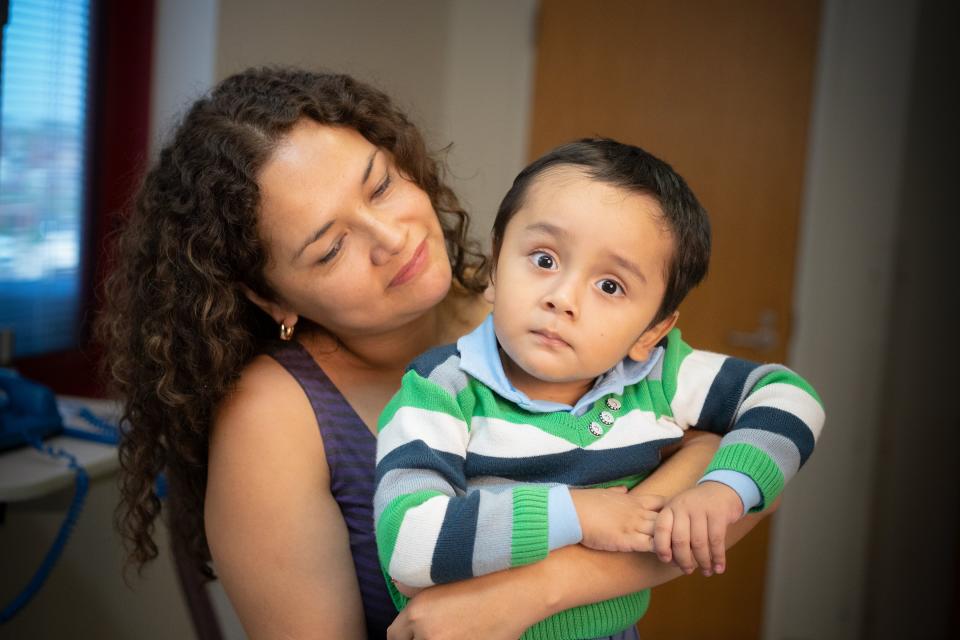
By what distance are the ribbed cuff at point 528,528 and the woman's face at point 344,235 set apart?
45cm

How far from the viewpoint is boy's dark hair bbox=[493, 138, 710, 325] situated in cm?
103

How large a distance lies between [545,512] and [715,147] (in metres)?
2.50

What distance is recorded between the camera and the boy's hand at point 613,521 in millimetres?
943

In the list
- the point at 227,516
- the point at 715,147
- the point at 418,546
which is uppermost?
the point at 715,147

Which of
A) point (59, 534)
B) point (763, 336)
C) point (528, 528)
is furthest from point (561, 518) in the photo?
point (763, 336)

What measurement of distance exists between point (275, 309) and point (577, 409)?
0.55 meters

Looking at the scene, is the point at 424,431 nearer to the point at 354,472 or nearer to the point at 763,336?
the point at 354,472

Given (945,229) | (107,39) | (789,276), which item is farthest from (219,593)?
(945,229)

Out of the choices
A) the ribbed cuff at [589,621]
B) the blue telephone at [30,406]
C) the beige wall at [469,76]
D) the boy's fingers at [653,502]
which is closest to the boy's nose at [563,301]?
the boy's fingers at [653,502]

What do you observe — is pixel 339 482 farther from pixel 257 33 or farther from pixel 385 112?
pixel 257 33

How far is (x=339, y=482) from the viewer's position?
125cm

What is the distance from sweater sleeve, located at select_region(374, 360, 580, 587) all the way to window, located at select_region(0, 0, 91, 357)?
5.39 feet

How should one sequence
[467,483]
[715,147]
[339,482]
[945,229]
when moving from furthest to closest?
[715,147] < [945,229] < [339,482] < [467,483]

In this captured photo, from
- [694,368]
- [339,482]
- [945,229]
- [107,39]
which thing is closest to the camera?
[694,368]
